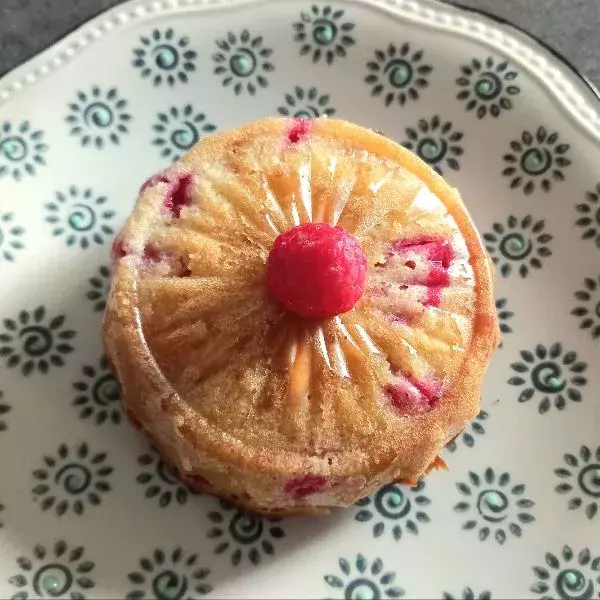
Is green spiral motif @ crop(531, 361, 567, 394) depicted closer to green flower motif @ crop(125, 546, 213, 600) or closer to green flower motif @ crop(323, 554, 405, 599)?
green flower motif @ crop(323, 554, 405, 599)

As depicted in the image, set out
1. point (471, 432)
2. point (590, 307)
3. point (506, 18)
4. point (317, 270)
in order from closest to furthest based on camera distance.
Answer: point (317, 270)
point (471, 432)
point (590, 307)
point (506, 18)

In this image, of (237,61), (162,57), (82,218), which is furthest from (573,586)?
(162,57)

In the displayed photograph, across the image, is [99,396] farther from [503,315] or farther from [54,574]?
[503,315]

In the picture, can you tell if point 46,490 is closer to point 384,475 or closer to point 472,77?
point 384,475

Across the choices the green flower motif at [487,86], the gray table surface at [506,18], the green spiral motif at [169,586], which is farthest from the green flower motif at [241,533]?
the gray table surface at [506,18]

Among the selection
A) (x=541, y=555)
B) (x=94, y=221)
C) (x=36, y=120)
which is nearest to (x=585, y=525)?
(x=541, y=555)
